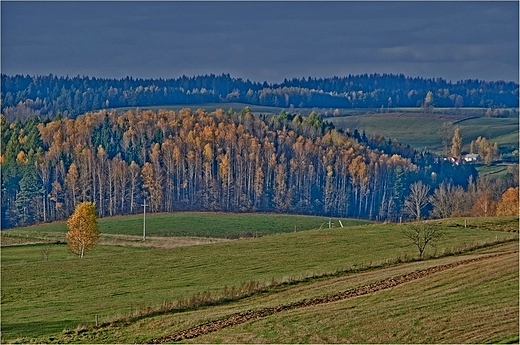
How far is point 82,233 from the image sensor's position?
74.2 m

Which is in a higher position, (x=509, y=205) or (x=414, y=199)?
(x=414, y=199)

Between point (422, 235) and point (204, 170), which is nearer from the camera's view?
point (422, 235)

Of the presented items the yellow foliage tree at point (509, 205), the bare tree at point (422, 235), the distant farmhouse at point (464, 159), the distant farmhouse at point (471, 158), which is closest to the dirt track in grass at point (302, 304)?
the bare tree at point (422, 235)

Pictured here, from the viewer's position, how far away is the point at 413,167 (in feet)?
535

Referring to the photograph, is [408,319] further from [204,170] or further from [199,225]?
[204,170]

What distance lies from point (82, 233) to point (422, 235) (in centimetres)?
2713

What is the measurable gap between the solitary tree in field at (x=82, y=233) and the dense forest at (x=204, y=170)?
4755 cm

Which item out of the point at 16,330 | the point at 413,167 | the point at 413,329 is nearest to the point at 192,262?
the point at 16,330

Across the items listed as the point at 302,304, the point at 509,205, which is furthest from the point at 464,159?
the point at 302,304

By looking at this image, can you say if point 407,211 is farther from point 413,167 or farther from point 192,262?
point 192,262

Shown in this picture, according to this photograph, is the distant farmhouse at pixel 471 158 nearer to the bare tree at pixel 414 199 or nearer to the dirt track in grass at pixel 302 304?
the bare tree at pixel 414 199

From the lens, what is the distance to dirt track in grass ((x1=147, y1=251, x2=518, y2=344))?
3488 centimetres

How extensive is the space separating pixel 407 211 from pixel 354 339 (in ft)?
349

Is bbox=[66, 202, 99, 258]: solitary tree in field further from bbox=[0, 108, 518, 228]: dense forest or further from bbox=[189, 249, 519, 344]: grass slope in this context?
bbox=[0, 108, 518, 228]: dense forest
